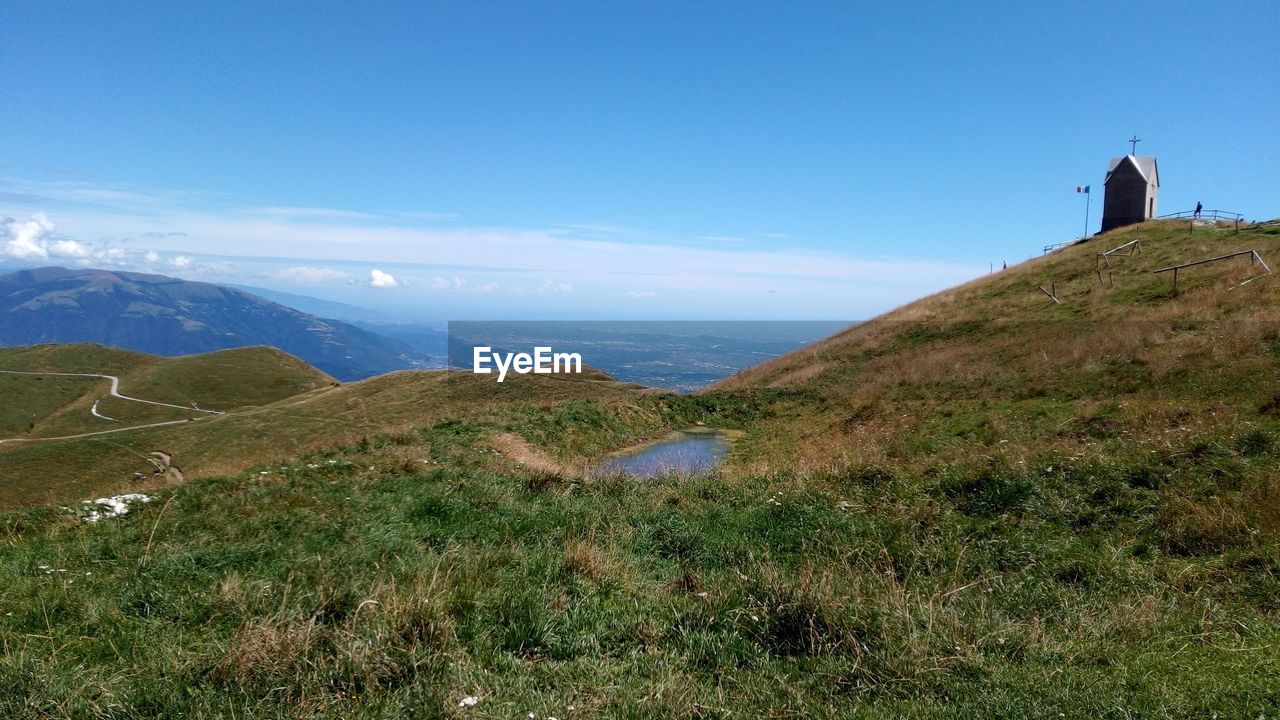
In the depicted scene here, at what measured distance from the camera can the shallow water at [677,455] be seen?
50.1 ft

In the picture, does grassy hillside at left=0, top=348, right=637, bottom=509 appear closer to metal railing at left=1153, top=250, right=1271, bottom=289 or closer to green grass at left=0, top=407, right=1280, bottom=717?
green grass at left=0, top=407, right=1280, bottom=717

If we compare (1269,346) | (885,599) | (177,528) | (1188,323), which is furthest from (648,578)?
(1188,323)

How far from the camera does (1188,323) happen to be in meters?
20.8

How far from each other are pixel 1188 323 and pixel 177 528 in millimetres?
27694

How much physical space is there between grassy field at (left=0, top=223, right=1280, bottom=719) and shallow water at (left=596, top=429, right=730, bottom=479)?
169 cm

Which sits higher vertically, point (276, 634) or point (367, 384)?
point (276, 634)

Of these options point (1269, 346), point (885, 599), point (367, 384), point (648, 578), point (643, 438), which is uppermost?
point (1269, 346)

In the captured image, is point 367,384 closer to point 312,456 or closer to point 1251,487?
point 312,456

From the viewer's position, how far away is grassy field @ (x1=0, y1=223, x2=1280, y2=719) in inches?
174

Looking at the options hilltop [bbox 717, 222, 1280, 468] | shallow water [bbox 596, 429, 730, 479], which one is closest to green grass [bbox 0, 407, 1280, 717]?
hilltop [bbox 717, 222, 1280, 468]

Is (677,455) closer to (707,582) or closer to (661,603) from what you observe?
(707,582)

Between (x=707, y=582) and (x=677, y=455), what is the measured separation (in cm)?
1116

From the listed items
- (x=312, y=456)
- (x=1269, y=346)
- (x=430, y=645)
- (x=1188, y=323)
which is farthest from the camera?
(x=1188, y=323)

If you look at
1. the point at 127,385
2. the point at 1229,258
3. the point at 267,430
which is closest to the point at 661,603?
the point at 1229,258
